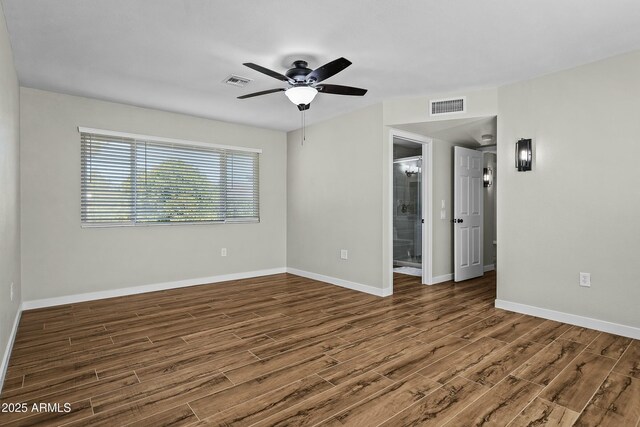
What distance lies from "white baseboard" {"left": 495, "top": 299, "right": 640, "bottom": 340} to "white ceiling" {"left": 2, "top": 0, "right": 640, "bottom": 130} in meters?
2.35

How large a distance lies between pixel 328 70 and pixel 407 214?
4141 mm

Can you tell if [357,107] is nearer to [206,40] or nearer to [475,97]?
[475,97]

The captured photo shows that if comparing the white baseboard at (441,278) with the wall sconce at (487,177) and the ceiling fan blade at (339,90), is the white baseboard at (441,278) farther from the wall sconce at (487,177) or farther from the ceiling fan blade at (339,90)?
the ceiling fan blade at (339,90)

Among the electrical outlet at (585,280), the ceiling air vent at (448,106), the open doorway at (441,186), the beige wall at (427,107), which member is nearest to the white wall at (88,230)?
the beige wall at (427,107)

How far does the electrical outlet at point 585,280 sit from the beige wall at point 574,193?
33 mm

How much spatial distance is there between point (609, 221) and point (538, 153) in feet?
2.91

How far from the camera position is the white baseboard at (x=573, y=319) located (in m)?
3.11

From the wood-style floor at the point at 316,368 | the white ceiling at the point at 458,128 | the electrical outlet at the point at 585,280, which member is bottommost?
the wood-style floor at the point at 316,368

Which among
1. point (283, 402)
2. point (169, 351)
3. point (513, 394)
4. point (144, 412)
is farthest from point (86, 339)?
→ point (513, 394)

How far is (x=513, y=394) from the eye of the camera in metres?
2.15

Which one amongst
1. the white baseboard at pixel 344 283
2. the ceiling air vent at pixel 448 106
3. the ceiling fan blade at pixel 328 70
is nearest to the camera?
the ceiling fan blade at pixel 328 70

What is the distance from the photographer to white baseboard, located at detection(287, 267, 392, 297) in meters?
4.64

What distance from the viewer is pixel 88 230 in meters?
4.39

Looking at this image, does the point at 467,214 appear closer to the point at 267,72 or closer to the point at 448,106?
the point at 448,106
